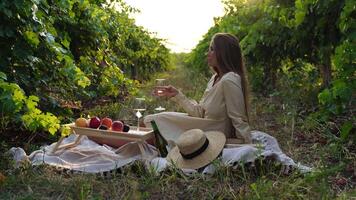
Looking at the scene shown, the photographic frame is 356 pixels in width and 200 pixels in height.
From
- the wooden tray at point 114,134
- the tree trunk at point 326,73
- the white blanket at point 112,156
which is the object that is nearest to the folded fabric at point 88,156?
the white blanket at point 112,156

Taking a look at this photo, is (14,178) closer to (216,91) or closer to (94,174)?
(94,174)

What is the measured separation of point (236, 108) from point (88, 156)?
1.30 metres

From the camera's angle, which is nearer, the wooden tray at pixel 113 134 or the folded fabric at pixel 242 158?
the folded fabric at pixel 242 158

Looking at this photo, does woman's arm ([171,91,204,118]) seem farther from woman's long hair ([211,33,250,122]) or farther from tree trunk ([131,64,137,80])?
tree trunk ([131,64,137,80])

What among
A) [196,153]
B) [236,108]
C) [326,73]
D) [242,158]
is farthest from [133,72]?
[242,158]

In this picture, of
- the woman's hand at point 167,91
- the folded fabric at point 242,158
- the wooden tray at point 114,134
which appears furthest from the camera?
the woman's hand at point 167,91

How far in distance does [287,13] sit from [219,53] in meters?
2.00

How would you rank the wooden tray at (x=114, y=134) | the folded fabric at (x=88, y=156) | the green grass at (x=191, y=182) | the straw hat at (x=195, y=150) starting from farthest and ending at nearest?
the wooden tray at (x=114, y=134)
the folded fabric at (x=88, y=156)
the straw hat at (x=195, y=150)
the green grass at (x=191, y=182)

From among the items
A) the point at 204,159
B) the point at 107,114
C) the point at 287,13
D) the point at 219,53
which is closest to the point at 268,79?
the point at 287,13

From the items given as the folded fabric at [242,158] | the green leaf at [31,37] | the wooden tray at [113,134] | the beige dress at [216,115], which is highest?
the green leaf at [31,37]

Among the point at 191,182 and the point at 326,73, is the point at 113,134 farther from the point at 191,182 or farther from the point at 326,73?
the point at 326,73

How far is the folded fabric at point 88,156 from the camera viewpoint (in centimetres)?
389

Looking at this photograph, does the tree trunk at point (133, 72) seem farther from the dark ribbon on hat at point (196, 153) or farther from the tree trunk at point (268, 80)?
the dark ribbon on hat at point (196, 153)

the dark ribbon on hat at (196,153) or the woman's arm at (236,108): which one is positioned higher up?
the woman's arm at (236,108)
